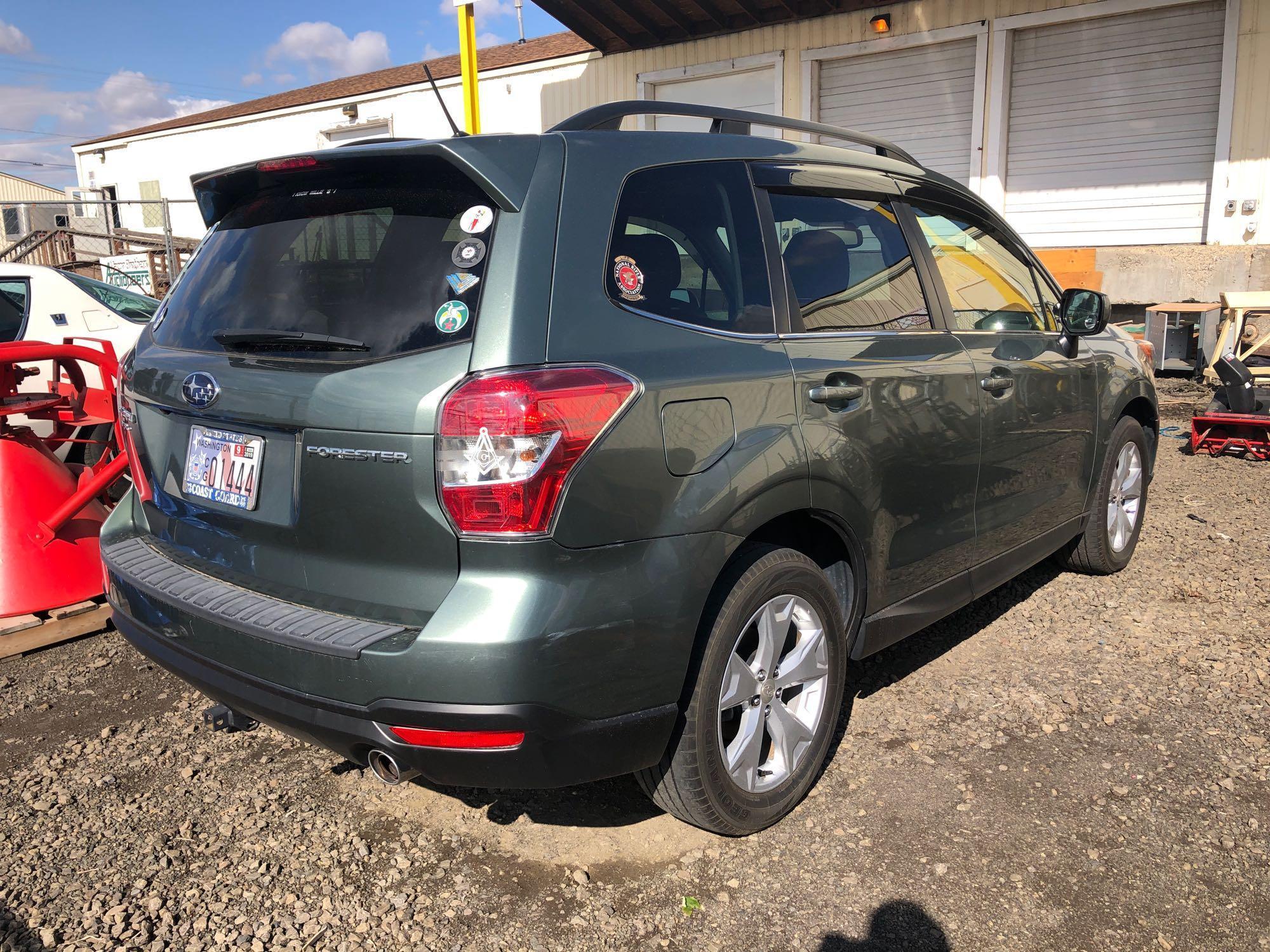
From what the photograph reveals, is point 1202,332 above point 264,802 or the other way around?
above

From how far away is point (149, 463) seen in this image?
2723mm

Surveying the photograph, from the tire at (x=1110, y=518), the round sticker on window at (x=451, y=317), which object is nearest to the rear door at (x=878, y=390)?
the round sticker on window at (x=451, y=317)

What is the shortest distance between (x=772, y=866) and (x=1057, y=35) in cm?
1333

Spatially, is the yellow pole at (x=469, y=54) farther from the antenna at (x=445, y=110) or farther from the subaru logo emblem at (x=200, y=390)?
the subaru logo emblem at (x=200, y=390)

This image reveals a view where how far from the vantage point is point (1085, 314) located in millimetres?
3986

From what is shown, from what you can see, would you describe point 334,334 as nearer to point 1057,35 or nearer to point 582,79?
point 1057,35

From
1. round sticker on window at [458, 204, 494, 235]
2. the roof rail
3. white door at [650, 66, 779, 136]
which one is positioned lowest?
round sticker on window at [458, 204, 494, 235]

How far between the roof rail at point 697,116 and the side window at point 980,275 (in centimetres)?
31

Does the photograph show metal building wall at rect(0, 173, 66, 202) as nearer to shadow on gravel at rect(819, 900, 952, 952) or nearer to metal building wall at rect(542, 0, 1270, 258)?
metal building wall at rect(542, 0, 1270, 258)

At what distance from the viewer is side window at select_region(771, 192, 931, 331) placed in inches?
111

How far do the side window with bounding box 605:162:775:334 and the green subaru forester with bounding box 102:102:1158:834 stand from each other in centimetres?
1

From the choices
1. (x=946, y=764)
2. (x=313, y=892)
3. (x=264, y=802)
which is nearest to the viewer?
(x=313, y=892)

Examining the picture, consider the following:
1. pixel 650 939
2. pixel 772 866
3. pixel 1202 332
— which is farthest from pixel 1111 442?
pixel 1202 332

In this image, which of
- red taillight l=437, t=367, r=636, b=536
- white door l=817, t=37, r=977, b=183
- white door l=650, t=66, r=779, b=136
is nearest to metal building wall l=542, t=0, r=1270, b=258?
white door l=650, t=66, r=779, b=136
